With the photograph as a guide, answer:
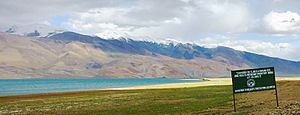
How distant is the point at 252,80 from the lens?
121 feet

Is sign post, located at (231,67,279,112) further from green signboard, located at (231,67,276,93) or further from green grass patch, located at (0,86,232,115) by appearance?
green grass patch, located at (0,86,232,115)

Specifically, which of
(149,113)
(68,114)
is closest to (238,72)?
(149,113)

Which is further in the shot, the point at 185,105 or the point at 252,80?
the point at 185,105

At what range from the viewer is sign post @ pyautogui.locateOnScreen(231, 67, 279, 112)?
36.4 metres

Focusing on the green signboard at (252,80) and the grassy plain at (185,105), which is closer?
the green signboard at (252,80)

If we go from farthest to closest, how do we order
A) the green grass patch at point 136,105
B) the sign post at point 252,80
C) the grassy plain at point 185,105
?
1. the green grass patch at point 136,105
2. the grassy plain at point 185,105
3. the sign post at point 252,80

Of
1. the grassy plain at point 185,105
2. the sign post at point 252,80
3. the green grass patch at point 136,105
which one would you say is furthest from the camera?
the green grass patch at point 136,105

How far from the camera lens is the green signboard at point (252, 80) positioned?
119ft

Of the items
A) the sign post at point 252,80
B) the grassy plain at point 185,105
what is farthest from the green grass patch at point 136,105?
the sign post at point 252,80

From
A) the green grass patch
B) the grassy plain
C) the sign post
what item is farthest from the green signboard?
the green grass patch

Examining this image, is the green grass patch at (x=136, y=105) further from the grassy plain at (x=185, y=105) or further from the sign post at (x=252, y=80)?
the sign post at (x=252, y=80)

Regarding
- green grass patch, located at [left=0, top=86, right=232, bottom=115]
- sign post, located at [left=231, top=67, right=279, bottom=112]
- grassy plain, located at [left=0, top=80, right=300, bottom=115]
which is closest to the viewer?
sign post, located at [left=231, top=67, right=279, bottom=112]

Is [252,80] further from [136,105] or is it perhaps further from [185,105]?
[136,105]

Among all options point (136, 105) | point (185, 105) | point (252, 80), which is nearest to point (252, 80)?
point (252, 80)
